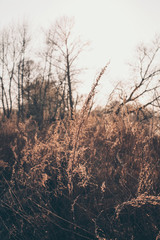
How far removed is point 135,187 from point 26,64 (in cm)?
1759

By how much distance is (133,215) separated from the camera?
143 centimetres

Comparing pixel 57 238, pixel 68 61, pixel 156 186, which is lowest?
pixel 57 238

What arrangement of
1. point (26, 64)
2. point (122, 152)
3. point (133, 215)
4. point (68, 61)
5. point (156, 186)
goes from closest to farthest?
point (133, 215), point (156, 186), point (122, 152), point (68, 61), point (26, 64)

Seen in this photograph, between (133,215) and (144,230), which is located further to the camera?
(133,215)

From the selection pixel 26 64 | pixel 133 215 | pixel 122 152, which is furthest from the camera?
pixel 26 64

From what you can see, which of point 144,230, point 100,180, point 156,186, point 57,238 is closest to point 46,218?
point 57,238

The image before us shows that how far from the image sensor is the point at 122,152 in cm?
223

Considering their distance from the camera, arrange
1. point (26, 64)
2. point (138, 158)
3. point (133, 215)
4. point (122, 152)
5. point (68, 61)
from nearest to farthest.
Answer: point (133, 215)
point (138, 158)
point (122, 152)
point (68, 61)
point (26, 64)

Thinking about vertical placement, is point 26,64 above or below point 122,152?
above

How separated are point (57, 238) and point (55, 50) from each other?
15196 mm

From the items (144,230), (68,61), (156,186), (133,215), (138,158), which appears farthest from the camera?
(68,61)

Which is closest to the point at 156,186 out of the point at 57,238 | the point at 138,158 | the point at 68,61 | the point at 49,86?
the point at 138,158

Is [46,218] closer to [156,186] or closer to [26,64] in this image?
[156,186]

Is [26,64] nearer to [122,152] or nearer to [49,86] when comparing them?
[49,86]
